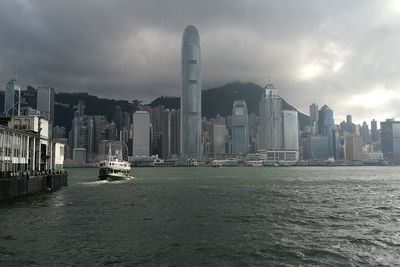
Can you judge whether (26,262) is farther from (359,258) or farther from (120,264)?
(359,258)

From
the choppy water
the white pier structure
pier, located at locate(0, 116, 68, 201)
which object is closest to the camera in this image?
the choppy water

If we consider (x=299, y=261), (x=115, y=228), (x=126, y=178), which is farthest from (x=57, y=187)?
(x=299, y=261)

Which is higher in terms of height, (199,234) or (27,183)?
(27,183)

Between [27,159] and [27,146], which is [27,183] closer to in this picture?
[27,159]

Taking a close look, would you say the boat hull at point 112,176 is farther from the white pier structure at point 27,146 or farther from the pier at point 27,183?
the pier at point 27,183

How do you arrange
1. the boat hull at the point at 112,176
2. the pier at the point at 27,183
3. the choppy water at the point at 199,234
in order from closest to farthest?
the choppy water at the point at 199,234
the pier at the point at 27,183
the boat hull at the point at 112,176

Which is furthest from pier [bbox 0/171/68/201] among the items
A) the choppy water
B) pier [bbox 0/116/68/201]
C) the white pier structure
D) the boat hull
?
the boat hull

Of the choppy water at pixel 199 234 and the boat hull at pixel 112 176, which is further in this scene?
the boat hull at pixel 112 176

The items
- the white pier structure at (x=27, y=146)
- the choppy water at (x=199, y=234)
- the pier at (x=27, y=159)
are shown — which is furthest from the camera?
the white pier structure at (x=27, y=146)

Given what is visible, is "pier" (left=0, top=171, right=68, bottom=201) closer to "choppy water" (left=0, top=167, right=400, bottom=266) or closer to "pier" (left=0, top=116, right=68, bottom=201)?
"pier" (left=0, top=116, right=68, bottom=201)

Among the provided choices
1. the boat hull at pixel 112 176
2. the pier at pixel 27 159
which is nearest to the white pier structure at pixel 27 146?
the pier at pixel 27 159

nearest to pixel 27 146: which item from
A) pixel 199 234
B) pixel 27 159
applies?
pixel 27 159
